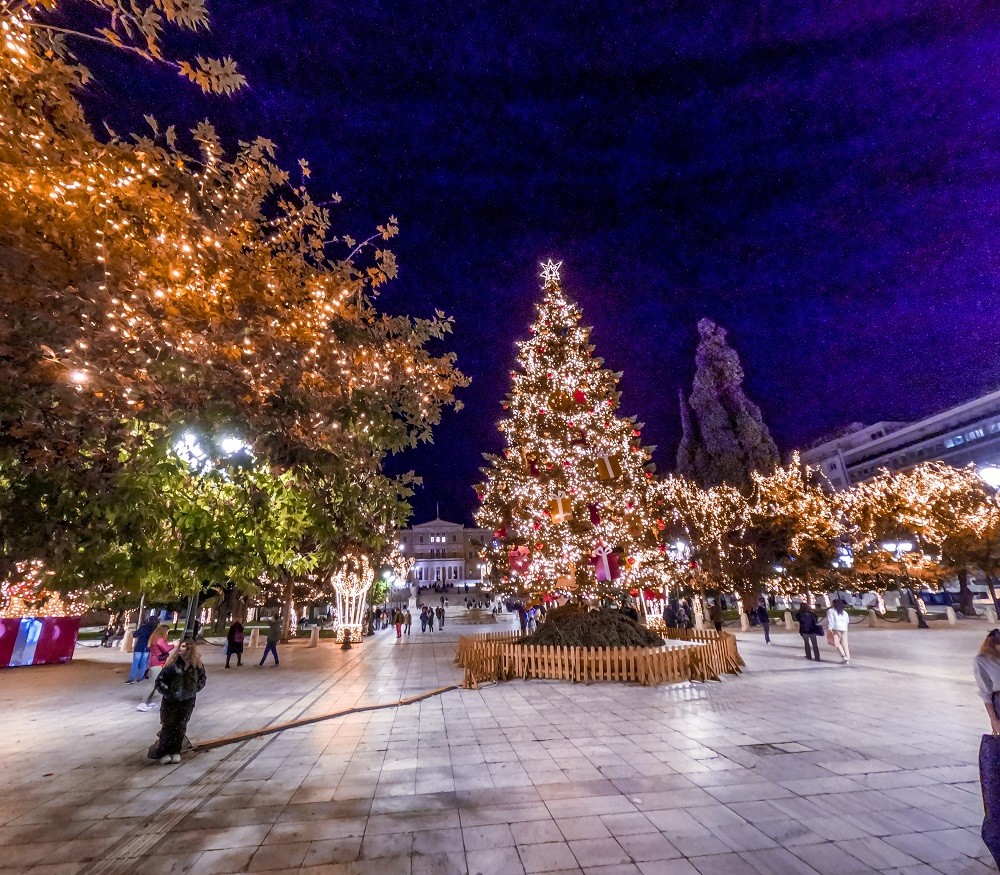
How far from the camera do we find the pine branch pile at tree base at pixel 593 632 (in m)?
14.3

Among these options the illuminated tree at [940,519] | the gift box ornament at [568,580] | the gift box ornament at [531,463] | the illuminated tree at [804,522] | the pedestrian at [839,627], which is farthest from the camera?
the illuminated tree at [804,522]

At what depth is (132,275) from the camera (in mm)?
4793

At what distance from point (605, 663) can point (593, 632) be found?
191 centimetres

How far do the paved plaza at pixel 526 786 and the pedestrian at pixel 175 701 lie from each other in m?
0.31

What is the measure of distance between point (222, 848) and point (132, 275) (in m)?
5.36

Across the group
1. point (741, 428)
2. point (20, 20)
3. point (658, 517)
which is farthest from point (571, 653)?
point (741, 428)

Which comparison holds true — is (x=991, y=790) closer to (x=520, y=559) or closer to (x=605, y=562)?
(x=605, y=562)

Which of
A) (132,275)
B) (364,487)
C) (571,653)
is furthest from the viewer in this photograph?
(571,653)

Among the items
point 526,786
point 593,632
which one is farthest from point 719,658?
point 526,786

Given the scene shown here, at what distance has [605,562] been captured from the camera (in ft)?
54.0

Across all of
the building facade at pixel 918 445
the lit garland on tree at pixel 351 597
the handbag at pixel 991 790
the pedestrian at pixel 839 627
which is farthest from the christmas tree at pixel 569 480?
the building facade at pixel 918 445

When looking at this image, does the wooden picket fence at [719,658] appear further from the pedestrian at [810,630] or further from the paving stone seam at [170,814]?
the paving stone seam at [170,814]

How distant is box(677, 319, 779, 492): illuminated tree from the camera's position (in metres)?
71.4

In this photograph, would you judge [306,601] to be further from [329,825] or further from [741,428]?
[741,428]
